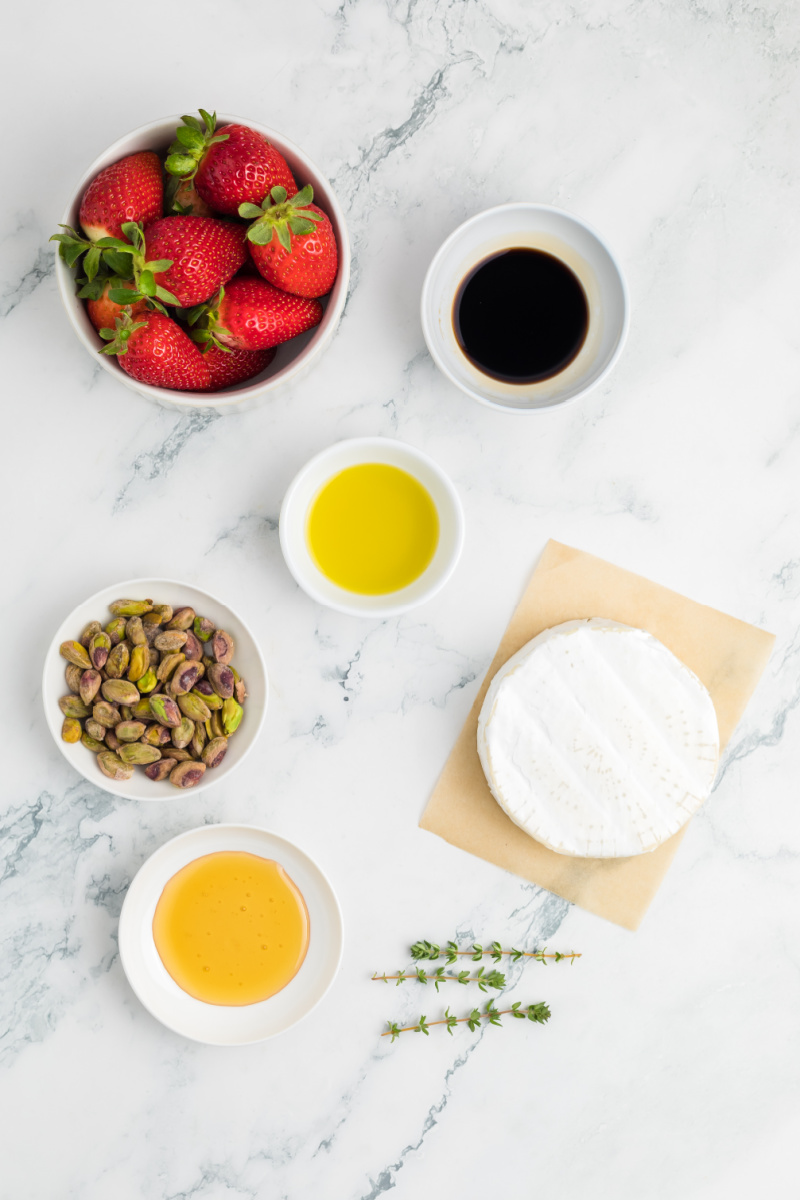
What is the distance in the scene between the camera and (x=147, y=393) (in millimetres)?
1081

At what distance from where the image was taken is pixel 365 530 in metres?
1.24

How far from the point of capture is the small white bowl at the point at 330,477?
1.19m

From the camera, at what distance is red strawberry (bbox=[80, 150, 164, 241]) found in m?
0.98

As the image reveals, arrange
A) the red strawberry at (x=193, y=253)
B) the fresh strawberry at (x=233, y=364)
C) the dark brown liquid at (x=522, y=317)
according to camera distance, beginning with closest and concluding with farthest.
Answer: the red strawberry at (x=193, y=253), the fresh strawberry at (x=233, y=364), the dark brown liquid at (x=522, y=317)

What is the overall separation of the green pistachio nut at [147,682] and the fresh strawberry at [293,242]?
0.55 m

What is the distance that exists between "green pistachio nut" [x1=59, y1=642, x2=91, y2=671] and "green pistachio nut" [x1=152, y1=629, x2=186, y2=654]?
0.10 metres

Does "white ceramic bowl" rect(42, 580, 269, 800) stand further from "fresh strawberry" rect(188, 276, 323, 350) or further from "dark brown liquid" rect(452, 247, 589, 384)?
"dark brown liquid" rect(452, 247, 589, 384)

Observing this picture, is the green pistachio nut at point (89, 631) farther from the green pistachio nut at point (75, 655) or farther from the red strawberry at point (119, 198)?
the red strawberry at point (119, 198)

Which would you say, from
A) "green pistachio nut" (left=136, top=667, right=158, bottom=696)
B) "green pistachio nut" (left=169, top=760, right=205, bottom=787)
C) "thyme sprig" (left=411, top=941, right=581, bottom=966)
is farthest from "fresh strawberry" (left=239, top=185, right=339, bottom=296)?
"thyme sprig" (left=411, top=941, right=581, bottom=966)

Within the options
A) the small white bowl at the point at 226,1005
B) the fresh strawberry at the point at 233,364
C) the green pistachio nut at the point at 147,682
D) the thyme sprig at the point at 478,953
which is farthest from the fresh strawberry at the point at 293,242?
the thyme sprig at the point at 478,953

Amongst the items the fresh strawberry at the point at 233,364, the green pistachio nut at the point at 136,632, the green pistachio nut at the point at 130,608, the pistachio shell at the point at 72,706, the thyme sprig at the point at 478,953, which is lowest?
the thyme sprig at the point at 478,953

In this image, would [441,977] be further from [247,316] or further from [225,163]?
[225,163]

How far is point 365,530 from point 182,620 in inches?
11.7

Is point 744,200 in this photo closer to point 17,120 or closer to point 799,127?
point 799,127
